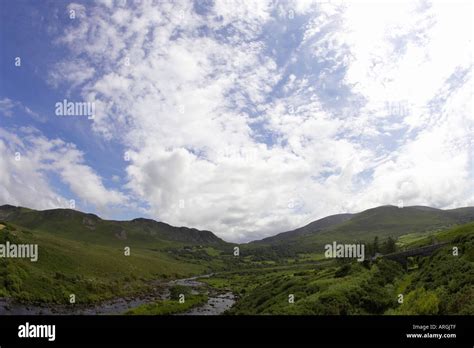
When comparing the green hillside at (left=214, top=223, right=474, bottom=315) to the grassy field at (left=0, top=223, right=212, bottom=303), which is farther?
the grassy field at (left=0, top=223, right=212, bottom=303)

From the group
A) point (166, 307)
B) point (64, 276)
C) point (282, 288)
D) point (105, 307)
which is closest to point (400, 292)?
point (282, 288)

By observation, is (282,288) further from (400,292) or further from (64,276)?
(64,276)

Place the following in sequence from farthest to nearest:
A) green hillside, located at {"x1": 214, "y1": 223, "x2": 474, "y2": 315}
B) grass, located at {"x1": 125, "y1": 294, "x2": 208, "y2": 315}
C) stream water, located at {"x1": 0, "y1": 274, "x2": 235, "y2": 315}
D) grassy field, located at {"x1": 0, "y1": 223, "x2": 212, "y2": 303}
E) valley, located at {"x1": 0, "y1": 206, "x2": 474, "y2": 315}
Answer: grassy field, located at {"x1": 0, "y1": 223, "x2": 212, "y2": 303}
grass, located at {"x1": 125, "y1": 294, "x2": 208, "y2": 315}
stream water, located at {"x1": 0, "y1": 274, "x2": 235, "y2": 315}
valley, located at {"x1": 0, "y1": 206, "x2": 474, "y2": 315}
green hillside, located at {"x1": 214, "y1": 223, "x2": 474, "y2": 315}

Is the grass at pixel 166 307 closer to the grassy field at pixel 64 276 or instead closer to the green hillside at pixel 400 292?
the grassy field at pixel 64 276

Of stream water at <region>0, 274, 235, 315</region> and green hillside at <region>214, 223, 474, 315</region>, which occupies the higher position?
green hillside at <region>214, 223, 474, 315</region>

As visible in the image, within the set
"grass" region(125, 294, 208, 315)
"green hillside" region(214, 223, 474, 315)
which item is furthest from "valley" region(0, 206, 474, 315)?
"grass" region(125, 294, 208, 315)

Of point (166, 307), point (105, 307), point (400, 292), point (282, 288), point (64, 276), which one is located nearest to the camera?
point (400, 292)

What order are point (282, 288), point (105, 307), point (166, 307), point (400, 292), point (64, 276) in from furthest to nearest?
point (64, 276)
point (105, 307)
point (166, 307)
point (282, 288)
point (400, 292)

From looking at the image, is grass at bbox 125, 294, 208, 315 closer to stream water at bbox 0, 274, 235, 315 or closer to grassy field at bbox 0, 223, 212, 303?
stream water at bbox 0, 274, 235, 315

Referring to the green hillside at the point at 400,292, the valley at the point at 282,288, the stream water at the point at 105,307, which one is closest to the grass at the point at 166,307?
the valley at the point at 282,288

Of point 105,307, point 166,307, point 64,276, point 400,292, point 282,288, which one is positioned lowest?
point 166,307
